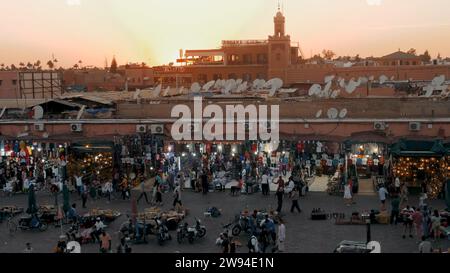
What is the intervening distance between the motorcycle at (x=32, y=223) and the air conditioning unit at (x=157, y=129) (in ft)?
26.9

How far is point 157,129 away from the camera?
24000 millimetres

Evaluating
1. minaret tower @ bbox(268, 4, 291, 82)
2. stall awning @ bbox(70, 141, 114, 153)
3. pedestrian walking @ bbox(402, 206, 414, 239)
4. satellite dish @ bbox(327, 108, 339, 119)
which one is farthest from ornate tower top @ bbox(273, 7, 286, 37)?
pedestrian walking @ bbox(402, 206, 414, 239)

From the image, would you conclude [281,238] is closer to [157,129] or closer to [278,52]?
[157,129]

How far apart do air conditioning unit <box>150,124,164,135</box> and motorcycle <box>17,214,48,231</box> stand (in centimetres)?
818

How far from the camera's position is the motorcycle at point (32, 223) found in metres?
Result: 16.3

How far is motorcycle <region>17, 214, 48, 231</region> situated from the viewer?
641 inches

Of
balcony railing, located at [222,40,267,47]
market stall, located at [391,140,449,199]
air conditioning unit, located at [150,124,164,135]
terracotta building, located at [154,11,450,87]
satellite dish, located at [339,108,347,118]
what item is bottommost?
market stall, located at [391,140,449,199]

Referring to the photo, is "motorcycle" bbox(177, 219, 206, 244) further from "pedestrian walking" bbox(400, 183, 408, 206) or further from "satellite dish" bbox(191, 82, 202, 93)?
"satellite dish" bbox(191, 82, 202, 93)

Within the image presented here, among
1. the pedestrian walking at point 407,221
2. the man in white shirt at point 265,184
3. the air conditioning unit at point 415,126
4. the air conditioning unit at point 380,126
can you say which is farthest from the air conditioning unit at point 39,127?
the pedestrian walking at point 407,221

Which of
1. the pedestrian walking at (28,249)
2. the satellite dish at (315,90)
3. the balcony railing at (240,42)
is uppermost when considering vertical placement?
the balcony railing at (240,42)

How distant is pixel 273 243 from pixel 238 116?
34.2 feet

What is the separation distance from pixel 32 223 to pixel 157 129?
850 centimetres

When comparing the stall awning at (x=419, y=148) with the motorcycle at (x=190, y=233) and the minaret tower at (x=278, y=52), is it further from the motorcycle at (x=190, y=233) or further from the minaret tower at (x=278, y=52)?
the minaret tower at (x=278, y=52)
